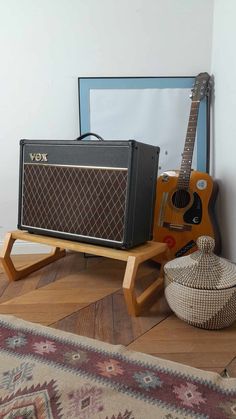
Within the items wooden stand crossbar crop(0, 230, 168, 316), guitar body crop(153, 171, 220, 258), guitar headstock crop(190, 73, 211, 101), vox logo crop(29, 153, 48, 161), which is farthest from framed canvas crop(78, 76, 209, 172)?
wooden stand crossbar crop(0, 230, 168, 316)

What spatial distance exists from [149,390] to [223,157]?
1.03m

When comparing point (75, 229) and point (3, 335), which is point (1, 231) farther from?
point (3, 335)

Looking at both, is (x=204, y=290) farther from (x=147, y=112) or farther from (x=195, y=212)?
(x=147, y=112)

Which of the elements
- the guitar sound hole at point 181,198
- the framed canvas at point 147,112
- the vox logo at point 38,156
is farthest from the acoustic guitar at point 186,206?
the vox logo at point 38,156

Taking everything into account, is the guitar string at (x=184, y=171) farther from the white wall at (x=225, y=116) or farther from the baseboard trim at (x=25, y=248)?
the baseboard trim at (x=25, y=248)

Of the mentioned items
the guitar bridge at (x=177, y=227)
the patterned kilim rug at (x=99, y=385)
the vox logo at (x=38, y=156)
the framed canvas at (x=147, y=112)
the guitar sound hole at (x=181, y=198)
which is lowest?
the patterned kilim rug at (x=99, y=385)

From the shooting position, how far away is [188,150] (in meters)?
1.40

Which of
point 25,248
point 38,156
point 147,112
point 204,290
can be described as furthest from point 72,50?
point 204,290

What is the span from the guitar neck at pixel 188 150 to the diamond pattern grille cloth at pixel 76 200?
390 mm

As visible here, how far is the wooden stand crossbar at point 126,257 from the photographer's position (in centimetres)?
99

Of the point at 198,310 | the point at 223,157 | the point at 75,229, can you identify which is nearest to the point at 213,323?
the point at 198,310

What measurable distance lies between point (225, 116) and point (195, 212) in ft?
1.42

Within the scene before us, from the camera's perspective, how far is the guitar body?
1.34 metres

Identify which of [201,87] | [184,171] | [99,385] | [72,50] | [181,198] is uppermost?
[72,50]
